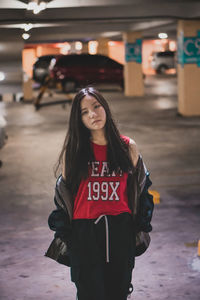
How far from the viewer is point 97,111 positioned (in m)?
3.49

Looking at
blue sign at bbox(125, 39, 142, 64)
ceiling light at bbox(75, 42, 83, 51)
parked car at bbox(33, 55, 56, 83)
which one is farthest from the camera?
ceiling light at bbox(75, 42, 83, 51)

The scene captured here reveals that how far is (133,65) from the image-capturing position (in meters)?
24.8

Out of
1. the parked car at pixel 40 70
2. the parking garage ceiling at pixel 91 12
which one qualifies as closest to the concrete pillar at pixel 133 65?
the parked car at pixel 40 70

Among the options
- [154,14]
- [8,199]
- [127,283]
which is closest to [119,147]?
[127,283]

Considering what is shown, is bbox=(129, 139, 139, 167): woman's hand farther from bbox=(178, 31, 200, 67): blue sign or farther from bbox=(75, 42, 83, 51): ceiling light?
bbox=(75, 42, 83, 51): ceiling light

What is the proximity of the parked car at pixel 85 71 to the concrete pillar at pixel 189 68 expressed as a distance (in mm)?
10810

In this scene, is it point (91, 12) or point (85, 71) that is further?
point (85, 71)

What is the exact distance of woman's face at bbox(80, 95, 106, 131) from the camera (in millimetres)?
3479

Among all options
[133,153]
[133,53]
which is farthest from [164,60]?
[133,153]

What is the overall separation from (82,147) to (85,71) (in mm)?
25572

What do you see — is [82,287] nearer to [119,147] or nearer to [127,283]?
[127,283]

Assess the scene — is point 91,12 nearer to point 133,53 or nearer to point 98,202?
point 133,53

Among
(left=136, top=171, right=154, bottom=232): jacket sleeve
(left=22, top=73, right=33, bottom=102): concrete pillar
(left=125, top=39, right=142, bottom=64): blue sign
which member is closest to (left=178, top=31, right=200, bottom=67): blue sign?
(left=125, top=39, right=142, bottom=64): blue sign

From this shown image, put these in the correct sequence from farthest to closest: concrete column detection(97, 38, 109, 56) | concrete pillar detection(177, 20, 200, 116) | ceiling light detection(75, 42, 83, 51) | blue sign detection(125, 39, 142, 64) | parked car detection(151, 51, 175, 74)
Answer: parked car detection(151, 51, 175, 74), ceiling light detection(75, 42, 83, 51), concrete column detection(97, 38, 109, 56), blue sign detection(125, 39, 142, 64), concrete pillar detection(177, 20, 200, 116)
